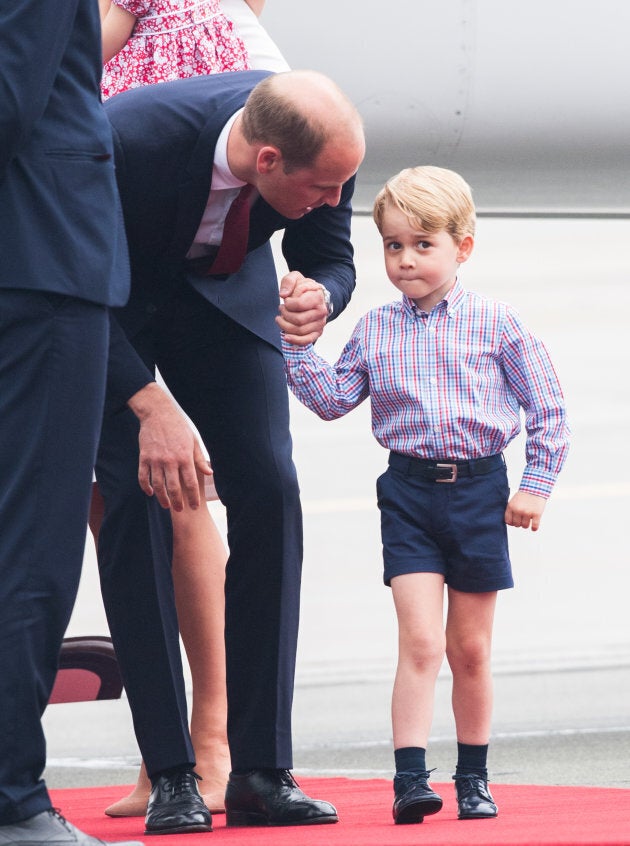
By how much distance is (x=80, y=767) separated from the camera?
388 centimetres

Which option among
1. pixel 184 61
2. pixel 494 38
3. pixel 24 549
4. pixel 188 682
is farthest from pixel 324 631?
pixel 24 549

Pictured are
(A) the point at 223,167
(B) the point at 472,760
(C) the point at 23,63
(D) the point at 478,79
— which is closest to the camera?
(C) the point at 23,63

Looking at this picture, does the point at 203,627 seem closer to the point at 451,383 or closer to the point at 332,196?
the point at 451,383

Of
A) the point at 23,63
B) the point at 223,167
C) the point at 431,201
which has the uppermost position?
the point at 23,63

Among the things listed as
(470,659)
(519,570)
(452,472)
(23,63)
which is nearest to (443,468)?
(452,472)

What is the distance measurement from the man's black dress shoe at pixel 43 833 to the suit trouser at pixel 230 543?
1.53 ft

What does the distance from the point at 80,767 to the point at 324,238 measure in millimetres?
2036

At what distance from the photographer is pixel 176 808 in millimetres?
1934

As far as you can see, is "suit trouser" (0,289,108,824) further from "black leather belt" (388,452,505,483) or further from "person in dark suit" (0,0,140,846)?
"black leather belt" (388,452,505,483)

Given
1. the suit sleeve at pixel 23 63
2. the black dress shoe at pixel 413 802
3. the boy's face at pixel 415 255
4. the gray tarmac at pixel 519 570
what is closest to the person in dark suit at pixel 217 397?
the black dress shoe at pixel 413 802

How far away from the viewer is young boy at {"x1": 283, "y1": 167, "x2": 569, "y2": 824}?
91.0 inches

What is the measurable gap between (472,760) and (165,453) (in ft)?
2.35

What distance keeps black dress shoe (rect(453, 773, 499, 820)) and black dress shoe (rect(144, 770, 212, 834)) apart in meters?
0.42

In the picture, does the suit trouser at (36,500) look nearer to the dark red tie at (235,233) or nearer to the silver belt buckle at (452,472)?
the dark red tie at (235,233)
